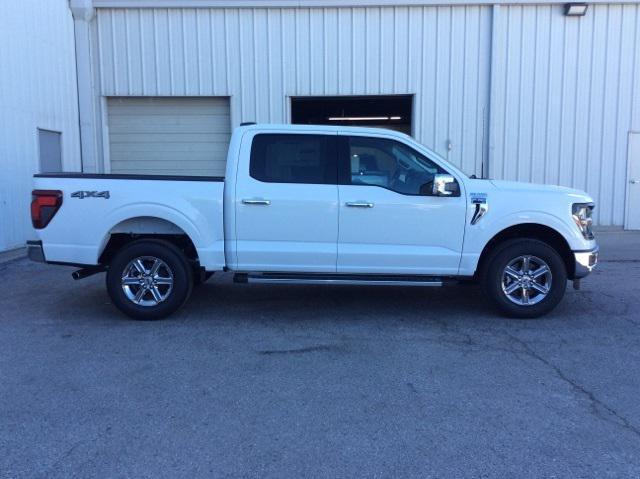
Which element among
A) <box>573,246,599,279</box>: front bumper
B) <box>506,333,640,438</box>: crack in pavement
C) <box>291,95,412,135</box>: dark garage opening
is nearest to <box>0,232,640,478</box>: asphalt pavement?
<box>506,333,640,438</box>: crack in pavement

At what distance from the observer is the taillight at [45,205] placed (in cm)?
646

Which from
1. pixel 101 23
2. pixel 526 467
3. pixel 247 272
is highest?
pixel 101 23

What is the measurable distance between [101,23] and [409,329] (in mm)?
10309

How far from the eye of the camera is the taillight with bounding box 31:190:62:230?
254 inches

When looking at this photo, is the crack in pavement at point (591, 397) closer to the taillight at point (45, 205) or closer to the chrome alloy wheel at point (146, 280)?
the chrome alloy wheel at point (146, 280)

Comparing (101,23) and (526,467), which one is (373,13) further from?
(526,467)

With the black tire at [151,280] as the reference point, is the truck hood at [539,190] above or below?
above

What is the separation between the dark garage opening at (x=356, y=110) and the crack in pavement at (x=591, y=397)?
8940 mm

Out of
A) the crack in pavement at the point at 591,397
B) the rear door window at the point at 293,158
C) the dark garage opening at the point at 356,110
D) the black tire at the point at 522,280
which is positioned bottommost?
the crack in pavement at the point at 591,397

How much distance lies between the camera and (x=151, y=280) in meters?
6.66

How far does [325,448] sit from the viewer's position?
3809mm

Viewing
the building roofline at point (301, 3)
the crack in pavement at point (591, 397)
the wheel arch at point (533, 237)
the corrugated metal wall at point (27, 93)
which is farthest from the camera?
the building roofline at point (301, 3)

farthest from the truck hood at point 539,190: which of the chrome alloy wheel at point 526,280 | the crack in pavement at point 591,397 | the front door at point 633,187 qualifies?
the front door at point 633,187

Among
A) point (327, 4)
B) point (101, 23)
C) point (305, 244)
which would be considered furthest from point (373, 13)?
point (305, 244)
